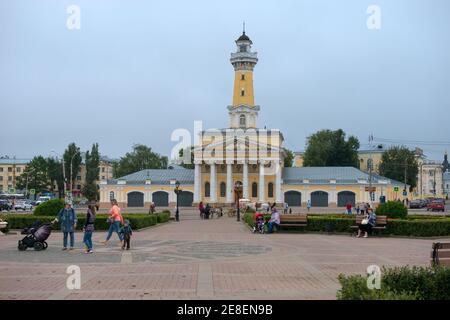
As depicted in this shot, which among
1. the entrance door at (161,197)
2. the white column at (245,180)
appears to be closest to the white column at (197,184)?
the entrance door at (161,197)

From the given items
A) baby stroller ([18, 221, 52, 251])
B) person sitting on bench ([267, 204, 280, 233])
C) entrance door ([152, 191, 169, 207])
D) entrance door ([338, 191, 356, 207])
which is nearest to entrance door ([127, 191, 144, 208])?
entrance door ([152, 191, 169, 207])

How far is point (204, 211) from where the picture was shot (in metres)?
50.4

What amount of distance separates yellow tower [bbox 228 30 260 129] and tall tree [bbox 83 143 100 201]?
2636cm

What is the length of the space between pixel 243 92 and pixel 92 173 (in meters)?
29.9

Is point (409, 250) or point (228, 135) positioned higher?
point (228, 135)

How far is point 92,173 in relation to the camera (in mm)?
99750

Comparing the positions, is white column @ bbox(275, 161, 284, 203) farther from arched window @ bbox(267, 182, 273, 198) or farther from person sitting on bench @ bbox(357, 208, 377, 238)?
person sitting on bench @ bbox(357, 208, 377, 238)

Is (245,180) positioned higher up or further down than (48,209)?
higher up

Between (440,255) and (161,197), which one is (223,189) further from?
(440,255)

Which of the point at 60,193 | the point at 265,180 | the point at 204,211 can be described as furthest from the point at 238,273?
the point at 60,193

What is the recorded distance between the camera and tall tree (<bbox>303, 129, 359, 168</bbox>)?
110 m

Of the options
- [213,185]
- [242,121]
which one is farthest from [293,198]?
[242,121]
